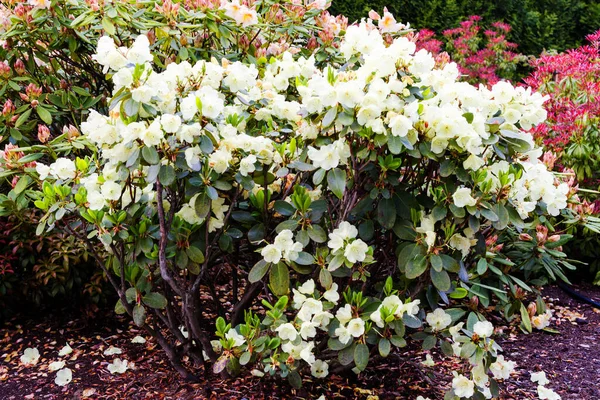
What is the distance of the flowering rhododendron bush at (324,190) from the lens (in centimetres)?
183

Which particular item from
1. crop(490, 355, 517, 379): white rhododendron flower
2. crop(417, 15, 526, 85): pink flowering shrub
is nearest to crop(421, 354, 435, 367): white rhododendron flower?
crop(490, 355, 517, 379): white rhododendron flower

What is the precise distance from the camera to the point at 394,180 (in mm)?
1893

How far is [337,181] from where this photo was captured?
6.17 ft

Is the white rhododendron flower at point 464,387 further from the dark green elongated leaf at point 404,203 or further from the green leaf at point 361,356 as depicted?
the dark green elongated leaf at point 404,203

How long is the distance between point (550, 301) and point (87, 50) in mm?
2789

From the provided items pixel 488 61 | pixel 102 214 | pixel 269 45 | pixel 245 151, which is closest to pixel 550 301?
pixel 269 45

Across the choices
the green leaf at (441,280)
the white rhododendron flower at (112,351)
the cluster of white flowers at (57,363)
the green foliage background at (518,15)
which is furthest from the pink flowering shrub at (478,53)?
the green leaf at (441,280)

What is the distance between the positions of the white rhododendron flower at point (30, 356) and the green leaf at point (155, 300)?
0.91m

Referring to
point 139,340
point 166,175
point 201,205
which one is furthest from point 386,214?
point 139,340

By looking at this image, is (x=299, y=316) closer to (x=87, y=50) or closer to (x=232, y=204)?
(x=232, y=204)

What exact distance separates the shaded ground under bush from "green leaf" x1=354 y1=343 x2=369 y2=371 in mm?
500

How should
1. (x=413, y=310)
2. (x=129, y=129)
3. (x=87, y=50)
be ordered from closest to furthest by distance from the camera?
(x=129, y=129) < (x=413, y=310) < (x=87, y=50)

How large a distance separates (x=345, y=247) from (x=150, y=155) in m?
0.64

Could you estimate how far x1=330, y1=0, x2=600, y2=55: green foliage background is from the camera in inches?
293
